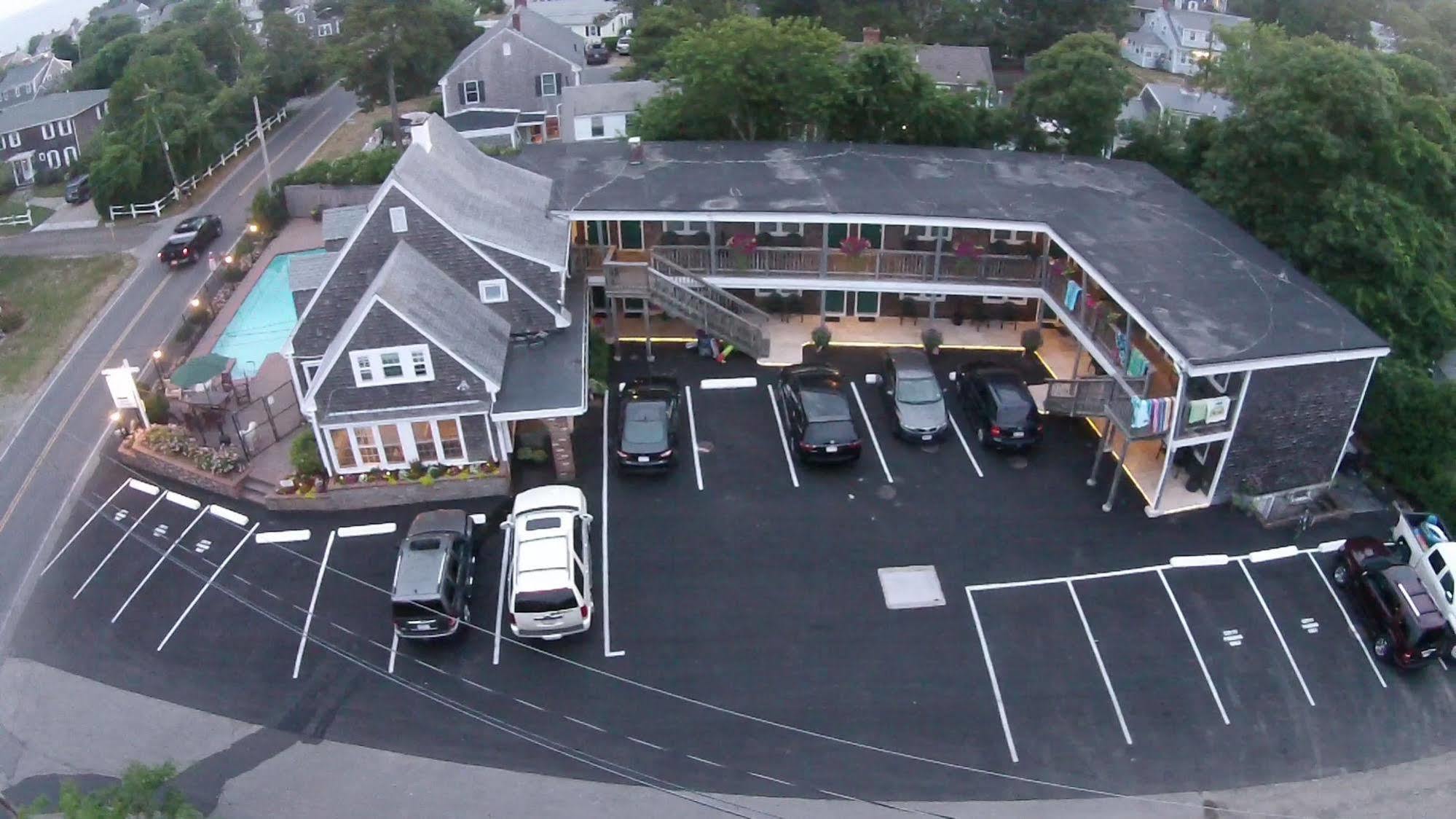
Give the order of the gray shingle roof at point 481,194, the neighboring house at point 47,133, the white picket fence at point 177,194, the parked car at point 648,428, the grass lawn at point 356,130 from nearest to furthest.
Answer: the parked car at point 648,428 → the gray shingle roof at point 481,194 → the white picket fence at point 177,194 → the grass lawn at point 356,130 → the neighboring house at point 47,133

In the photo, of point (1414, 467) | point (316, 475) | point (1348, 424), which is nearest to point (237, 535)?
point (316, 475)

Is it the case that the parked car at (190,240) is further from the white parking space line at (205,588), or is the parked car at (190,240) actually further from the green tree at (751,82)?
the white parking space line at (205,588)

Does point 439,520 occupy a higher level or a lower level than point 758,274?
lower

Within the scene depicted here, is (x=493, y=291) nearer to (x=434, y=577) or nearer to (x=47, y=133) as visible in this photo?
(x=434, y=577)

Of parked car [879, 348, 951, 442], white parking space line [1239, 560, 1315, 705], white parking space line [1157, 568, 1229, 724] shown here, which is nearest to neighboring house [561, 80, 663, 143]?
parked car [879, 348, 951, 442]

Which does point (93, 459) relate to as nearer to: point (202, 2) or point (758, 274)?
point (758, 274)

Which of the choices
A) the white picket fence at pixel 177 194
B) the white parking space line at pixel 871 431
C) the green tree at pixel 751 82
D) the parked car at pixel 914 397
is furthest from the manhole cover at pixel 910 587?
the white picket fence at pixel 177 194
